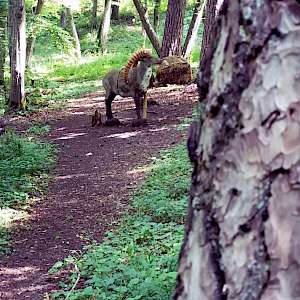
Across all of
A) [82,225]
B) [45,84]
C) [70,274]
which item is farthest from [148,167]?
[45,84]

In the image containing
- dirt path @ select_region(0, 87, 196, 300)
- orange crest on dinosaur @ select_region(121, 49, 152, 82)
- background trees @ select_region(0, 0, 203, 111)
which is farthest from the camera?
background trees @ select_region(0, 0, 203, 111)

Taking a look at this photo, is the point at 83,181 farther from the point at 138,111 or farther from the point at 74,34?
the point at 74,34

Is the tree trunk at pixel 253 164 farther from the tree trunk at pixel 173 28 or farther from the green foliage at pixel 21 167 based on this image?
the tree trunk at pixel 173 28

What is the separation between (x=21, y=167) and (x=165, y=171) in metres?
2.42

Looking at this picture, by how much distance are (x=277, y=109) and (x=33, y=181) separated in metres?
8.53

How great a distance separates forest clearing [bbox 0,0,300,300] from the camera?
962 mm

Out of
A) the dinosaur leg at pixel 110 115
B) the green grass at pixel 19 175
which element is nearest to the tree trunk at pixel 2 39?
the dinosaur leg at pixel 110 115

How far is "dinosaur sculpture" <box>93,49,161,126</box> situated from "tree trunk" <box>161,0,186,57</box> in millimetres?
4806

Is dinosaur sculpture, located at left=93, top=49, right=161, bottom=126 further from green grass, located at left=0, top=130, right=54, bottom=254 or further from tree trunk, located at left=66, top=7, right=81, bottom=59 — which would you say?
tree trunk, located at left=66, top=7, right=81, bottom=59

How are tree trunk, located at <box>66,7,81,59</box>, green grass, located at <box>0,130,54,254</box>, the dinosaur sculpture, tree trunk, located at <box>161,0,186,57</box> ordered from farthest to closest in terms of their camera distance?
tree trunk, located at <box>66,7,81,59</box> < tree trunk, located at <box>161,0,186,57</box> < the dinosaur sculpture < green grass, located at <box>0,130,54,254</box>

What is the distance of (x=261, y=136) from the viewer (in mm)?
974

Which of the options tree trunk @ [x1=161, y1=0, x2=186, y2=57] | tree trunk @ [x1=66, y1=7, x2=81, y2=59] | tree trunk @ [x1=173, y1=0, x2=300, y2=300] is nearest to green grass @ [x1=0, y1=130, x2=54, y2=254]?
tree trunk @ [x1=173, y1=0, x2=300, y2=300]

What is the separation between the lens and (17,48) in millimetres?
14984

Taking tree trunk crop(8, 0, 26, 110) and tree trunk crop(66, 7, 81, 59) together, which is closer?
tree trunk crop(8, 0, 26, 110)
